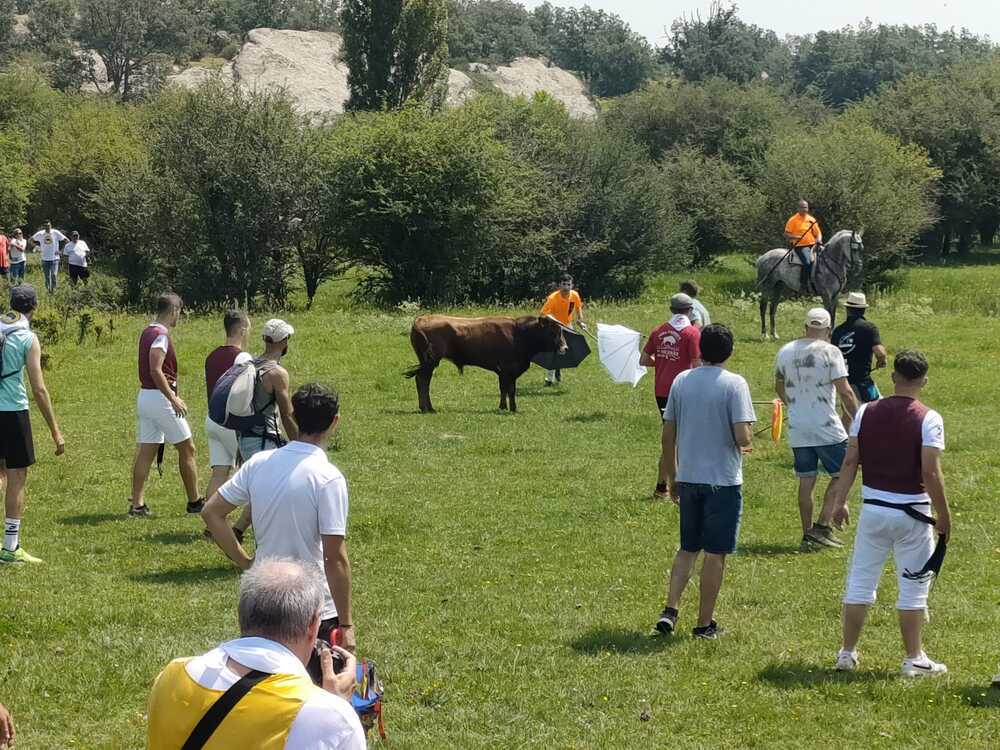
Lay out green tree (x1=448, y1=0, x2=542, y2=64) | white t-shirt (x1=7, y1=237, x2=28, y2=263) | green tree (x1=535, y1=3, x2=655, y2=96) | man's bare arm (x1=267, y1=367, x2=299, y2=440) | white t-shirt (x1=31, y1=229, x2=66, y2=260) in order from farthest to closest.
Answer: green tree (x1=535, y1=3, x2=655, y2=96) → green tree (x1=448, y1=0, x2=542, y2=64) → white t-shirt (x1=7, y1=237, x2=28, y2=263) → white t-shirt (x1=31, y1=229, x2=66, y2=260) → man's bare arm (x1=267, y1=367, x2=299, y2=440)

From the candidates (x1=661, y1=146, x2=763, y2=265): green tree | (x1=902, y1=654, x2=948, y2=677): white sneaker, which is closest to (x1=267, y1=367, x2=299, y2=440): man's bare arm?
(x1=902, y1=654, x2=948, y2=677): white sneaker

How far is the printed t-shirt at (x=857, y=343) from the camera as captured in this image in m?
13.2

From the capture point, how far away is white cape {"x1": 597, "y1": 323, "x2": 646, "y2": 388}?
18703 millimetres

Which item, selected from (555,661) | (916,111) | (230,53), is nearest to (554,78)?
(230,53)

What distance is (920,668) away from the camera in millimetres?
7551

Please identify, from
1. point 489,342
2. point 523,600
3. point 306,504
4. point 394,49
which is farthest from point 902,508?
point 394,49

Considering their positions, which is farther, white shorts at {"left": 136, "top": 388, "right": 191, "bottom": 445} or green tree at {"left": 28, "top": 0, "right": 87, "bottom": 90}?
green tree at {"left": 28, "top": 0, "right": 87, "bottom": 90}

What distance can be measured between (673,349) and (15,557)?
6.97m

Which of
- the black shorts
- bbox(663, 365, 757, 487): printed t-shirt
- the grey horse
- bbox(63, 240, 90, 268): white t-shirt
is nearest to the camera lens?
bbox(663, 365, 757, 487): printed t-shirt

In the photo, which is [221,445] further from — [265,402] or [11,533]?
[265,402]

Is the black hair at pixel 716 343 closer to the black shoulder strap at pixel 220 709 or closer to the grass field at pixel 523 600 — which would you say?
the grass field at pixel 523 600

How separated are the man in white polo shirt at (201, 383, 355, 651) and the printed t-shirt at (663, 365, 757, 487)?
3.20 metres

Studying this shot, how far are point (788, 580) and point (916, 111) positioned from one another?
52580 mm

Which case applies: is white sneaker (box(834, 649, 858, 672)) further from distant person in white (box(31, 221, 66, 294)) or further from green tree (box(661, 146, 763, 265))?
green tree (box(661, 146, 763, 265))
